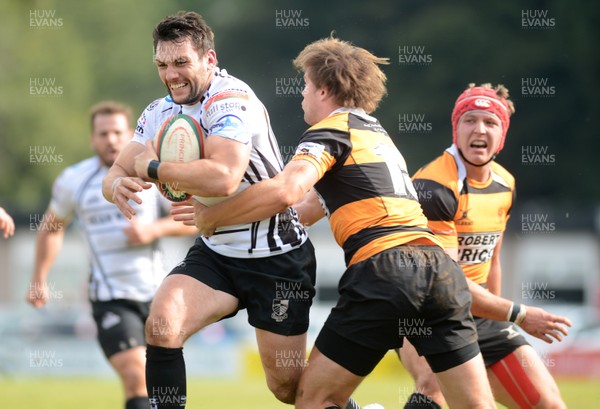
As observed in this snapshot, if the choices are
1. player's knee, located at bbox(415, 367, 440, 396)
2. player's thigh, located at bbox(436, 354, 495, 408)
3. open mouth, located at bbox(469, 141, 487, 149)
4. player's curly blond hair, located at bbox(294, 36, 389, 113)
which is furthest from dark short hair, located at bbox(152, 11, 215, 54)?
player's knee, located at bbox(415, 367, 440, 396)

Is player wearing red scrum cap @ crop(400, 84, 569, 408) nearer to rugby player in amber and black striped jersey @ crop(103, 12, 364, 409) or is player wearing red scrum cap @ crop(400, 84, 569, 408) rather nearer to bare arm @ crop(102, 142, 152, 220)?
rugby player in amber and black striped jersey @ crop(103, 12, 364, 409)

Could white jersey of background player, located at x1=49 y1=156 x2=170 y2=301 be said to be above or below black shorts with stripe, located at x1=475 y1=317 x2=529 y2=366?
above

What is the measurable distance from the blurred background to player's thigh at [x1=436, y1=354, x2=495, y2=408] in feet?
66.3

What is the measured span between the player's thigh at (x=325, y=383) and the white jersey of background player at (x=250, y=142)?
0.77 meters

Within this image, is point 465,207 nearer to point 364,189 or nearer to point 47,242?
point 364,189

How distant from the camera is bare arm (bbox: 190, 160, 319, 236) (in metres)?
5.29

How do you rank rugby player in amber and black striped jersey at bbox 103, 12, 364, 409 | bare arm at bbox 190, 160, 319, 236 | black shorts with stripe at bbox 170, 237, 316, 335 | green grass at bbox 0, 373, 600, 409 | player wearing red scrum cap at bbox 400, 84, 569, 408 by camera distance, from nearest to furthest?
bare arm at bbox 190, 160, 319, 236, rugby player in amber and black striped jersey at bbox 103, 12, 364, 409, black shorts with stripe at bbox 170, 237, 316, 335, player wearing red scrum cap at bbox 400, 84, 569, 408, green grass at bbox 0, 373, 600, 409

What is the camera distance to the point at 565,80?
3741 centimetres

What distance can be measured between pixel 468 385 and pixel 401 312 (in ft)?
1.75

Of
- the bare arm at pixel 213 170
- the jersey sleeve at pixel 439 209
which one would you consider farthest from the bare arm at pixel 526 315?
the bare arm at pixel 213 170

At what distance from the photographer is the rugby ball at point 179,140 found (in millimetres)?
5583

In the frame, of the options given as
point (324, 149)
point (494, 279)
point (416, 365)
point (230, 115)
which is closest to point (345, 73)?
point (324, 149)

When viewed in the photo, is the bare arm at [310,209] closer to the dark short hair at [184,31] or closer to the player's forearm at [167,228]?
the dark short hair at [184,31]

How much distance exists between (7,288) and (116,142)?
27962 mm
